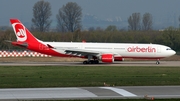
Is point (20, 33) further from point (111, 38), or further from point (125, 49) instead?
point (111, 38)

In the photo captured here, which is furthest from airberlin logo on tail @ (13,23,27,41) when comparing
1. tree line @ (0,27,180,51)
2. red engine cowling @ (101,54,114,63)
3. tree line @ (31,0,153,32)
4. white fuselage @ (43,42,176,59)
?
tree line @ (31,0,153,32)

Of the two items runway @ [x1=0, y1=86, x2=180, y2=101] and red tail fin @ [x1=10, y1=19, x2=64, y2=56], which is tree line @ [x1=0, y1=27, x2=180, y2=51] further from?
runway @ [x1=0, y1=86, x2=180, y2=101]

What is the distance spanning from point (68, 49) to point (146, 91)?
31240 millimetres

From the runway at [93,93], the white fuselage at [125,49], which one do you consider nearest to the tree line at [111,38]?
the white fuselage at [125,49]

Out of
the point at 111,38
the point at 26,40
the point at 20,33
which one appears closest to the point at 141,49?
the point at 26,40

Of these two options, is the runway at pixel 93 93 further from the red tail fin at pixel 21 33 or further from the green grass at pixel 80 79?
the red tail fin at pixel 21 33

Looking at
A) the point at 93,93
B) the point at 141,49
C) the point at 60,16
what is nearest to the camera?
the point at 93,93

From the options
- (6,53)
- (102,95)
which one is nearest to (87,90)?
(102,95)

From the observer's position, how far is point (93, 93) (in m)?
21.1

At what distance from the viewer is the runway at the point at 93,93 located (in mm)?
19781

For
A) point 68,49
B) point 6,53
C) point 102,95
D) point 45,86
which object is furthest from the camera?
point 6,53

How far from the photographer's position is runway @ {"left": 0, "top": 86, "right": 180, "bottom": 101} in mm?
19781

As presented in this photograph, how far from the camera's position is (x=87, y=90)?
22.3 meters

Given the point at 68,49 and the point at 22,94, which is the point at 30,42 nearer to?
the point at 68,49
